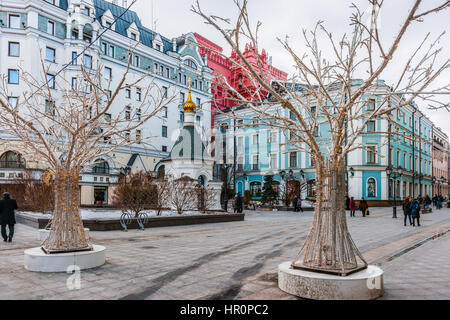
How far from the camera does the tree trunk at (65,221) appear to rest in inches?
289

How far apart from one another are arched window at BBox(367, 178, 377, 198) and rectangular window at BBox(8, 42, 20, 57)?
130 ft

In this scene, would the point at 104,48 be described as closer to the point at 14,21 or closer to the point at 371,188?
the point at 14,21

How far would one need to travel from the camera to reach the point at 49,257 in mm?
6977

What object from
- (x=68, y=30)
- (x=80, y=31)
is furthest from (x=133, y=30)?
(x=68, y=30)

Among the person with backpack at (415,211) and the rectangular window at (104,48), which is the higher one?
the rectangular window at (104,48)

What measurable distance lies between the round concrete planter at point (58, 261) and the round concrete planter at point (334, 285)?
161 inches

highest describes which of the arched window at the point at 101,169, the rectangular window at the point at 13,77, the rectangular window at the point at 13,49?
the rectangular window at the point at 13,49

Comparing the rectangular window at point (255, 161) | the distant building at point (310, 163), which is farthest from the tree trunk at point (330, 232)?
the rectangular window at point (255, 161)

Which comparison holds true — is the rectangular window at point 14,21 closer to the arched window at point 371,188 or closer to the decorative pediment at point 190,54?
the decorative pediment at point 190,54

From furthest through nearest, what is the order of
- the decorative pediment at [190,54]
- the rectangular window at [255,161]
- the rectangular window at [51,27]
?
the rectangular window at [255,161]
the decorative pediment at [190,54]
the rectangular window at [51,27]

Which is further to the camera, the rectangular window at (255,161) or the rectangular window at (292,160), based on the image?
the rectangular window at (255,161)
